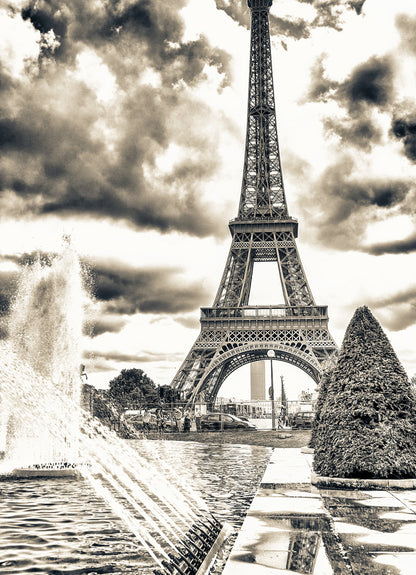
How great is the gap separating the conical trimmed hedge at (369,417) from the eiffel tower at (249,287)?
34.2m

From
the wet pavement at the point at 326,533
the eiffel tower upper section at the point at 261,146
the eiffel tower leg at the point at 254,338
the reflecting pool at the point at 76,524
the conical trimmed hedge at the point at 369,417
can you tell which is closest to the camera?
the wet pavement at the point at 326,533

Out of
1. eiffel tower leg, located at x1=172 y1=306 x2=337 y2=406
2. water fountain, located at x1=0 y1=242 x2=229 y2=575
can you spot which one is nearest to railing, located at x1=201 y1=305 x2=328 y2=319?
eiffel tower leg, located at x1=172 y1=306 x2=337 y2=406

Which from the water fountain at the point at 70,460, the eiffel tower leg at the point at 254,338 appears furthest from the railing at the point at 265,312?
the water fountain at the point at 70,460

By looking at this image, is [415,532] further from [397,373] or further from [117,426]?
[117,426]

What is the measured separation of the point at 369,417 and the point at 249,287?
1886 inches

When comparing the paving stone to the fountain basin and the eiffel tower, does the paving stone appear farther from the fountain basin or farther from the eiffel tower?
the eiffel tower

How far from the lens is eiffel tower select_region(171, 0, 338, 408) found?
1849 inches

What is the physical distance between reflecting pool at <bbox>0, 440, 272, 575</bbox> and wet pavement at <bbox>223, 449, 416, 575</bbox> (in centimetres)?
37

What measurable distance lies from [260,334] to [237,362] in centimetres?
615

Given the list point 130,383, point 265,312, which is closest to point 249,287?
point 265,312

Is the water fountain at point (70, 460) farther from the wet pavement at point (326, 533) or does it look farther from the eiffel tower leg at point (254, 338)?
the eiffel tower leg at point (254, 338)

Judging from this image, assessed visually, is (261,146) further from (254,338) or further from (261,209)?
(254,338)

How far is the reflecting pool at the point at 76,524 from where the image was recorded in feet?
15.6

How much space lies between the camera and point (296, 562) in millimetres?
4125
